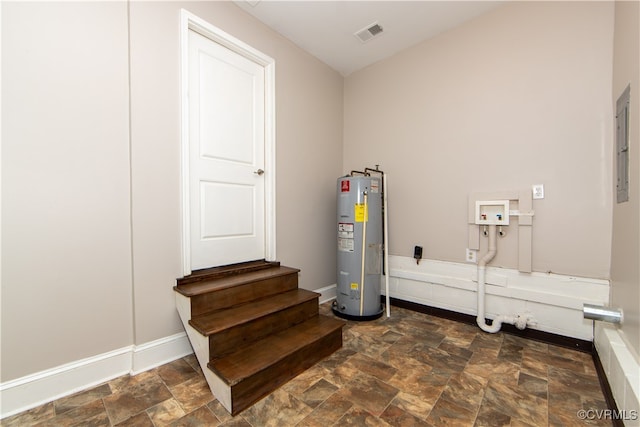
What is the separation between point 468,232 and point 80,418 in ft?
10.00

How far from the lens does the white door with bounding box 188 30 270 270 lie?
217 centimetres

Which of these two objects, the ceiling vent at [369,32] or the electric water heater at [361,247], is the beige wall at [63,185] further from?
the ceiling vent at [369,32]

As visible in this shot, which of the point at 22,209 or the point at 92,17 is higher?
the point at 92,17

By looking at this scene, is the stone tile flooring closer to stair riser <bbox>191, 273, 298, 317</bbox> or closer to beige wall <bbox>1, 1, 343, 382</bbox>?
beige wall <bbox>1, 1, 343, 382</bbox>

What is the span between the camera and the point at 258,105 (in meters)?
2.63

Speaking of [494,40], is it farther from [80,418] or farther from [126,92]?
[80,418]

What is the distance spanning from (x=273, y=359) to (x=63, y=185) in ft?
5.28

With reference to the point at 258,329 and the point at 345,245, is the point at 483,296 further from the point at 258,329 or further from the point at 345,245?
the point at 258,329

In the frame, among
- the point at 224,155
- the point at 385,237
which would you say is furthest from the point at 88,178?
the point at 385,237

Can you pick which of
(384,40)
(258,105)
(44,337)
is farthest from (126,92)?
(384,40)

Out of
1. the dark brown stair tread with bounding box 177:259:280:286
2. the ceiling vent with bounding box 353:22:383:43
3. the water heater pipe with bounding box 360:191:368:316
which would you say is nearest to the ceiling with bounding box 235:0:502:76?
the ceiling vent with bounding box 353:22:383:43

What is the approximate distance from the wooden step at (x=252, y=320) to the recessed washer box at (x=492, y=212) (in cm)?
168

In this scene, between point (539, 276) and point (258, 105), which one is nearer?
point (539, 276)

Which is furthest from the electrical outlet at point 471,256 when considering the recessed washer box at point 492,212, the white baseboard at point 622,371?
the white baseboard at point 622,371
